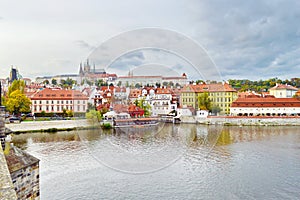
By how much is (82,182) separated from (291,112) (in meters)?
28.3

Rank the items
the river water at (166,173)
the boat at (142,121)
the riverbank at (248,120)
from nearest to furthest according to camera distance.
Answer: the river water at (166,173) → the boat at (142,121) → the riverbank at (248,120)

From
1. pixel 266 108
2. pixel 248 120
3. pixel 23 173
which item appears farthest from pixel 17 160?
pixel 266 108

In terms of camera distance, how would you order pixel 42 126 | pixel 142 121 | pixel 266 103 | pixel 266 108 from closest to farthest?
1. pixel 142 121
2. pixel 42 126
3. pixel 266 108
4. pixel 266 103

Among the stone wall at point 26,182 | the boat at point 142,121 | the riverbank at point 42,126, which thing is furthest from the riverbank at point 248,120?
the stone wall at point 26,182

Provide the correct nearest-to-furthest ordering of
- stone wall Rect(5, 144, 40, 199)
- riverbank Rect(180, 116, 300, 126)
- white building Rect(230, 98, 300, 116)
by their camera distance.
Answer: stone wall Rect(5, 144, 40, 199) < riverbank Rect(180, 116, 300, 126) < white building Rect(230, 98, 300, 116)

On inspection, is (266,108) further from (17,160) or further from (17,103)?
(17,160)

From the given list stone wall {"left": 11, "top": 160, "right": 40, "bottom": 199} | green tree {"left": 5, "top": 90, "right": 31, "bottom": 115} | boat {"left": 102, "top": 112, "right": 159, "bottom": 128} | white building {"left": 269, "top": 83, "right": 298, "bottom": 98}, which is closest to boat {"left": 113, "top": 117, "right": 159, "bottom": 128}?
boat {"left": 102, "top": 112, "right": 159, "bottom": 128}

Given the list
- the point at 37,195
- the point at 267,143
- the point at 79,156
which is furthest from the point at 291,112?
the point at 37,195

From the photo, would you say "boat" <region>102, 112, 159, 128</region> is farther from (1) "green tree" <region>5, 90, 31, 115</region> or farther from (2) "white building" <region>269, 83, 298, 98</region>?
(2) "white building" <region>269, 83, 298, 98</region>

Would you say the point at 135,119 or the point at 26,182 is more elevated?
the point at 135,119

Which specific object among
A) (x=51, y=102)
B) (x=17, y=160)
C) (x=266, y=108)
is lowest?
(x=17, y=160)

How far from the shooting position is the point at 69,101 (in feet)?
94.9

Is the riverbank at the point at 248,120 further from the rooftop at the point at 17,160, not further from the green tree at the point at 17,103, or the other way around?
the rooftop at the point at 17,160

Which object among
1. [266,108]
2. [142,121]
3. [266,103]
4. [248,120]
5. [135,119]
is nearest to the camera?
[135,119]
